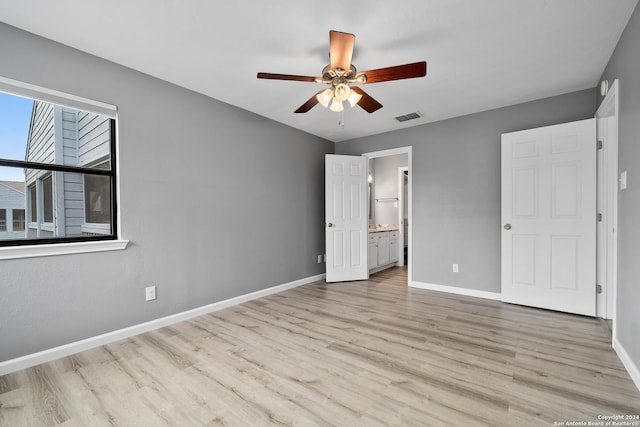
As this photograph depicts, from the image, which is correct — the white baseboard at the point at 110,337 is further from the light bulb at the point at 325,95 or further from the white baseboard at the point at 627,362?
the white baseboard at the point at 627,362

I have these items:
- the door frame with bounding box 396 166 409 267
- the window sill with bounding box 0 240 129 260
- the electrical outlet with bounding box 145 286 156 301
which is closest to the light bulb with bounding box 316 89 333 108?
the window sill with bounding box 0 240 129 260

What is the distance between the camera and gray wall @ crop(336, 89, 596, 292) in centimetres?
349

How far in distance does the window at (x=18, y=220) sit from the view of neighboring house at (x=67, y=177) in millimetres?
36

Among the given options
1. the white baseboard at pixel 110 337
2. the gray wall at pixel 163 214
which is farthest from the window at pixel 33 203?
the white baseboard at pixel 110 337

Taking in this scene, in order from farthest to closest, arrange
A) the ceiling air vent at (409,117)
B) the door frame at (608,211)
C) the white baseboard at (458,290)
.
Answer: the ceiling air vent at (409,117) < the white baseboard at (458,290) < the door frame at (608,211)

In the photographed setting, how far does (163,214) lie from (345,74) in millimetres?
2214

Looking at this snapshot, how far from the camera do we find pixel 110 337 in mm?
2473

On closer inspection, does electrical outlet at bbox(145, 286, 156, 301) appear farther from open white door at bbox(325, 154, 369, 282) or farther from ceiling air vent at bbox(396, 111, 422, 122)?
ceiling air vent at bbox(396, 111, 422, 122)

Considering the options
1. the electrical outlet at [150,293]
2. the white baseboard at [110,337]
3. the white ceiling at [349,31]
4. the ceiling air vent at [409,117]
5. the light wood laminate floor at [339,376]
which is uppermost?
the white ceiling at [349,31]

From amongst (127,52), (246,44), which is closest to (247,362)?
(246,44)

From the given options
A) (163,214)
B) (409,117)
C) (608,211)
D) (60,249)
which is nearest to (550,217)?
(608,211)

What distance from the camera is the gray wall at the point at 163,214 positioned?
214cm

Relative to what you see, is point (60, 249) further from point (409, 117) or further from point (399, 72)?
point (409, 117)

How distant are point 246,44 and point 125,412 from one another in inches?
105
